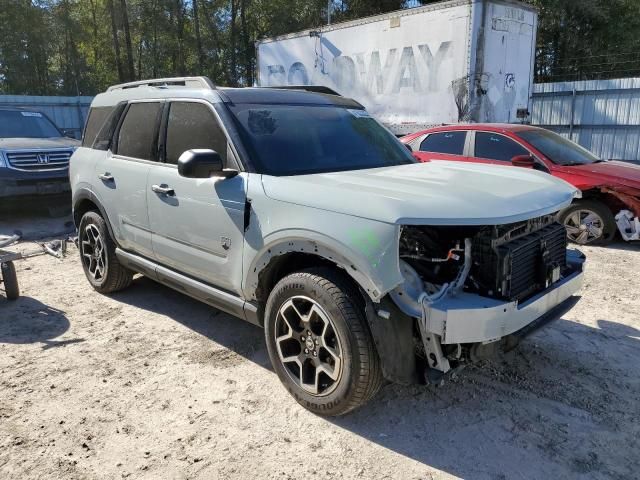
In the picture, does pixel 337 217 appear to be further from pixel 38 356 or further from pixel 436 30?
pixel 436 30

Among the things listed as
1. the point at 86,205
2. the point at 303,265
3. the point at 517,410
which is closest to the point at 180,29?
the point at 86,205

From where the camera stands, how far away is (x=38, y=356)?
4.01m

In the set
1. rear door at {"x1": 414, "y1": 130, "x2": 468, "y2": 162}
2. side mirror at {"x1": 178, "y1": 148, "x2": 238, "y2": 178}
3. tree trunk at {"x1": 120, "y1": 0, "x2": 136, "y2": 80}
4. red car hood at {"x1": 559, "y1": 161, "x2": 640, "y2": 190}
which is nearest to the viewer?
side mirror at {"x1": 178, "y1": 148, "x2": 238, "y2": 178}

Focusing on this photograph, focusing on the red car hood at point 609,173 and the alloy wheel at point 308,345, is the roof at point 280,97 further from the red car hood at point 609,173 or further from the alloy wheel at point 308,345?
the red car hood at point 609,173

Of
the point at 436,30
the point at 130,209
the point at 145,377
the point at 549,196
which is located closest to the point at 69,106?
the point at 436,30

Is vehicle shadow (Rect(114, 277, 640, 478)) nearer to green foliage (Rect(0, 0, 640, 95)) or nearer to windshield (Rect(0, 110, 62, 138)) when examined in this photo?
windshield (Rect(0, 110, 62, 138))

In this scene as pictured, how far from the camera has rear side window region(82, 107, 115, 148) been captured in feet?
16.6

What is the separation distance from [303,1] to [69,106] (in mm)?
15330

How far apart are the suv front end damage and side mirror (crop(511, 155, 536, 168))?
3.71 m

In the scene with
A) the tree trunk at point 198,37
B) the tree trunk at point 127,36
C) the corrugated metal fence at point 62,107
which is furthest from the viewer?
the tree trunk at point 198,37

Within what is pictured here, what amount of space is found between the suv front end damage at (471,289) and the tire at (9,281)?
4.04 m

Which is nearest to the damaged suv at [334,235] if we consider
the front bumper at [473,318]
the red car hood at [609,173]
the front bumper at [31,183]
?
the front bumper at [473,318]

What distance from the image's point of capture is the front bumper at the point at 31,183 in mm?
8438

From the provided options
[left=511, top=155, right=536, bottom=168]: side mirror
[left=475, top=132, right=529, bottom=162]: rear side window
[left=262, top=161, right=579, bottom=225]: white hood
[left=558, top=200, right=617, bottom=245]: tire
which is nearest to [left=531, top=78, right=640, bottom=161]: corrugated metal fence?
[left=558, top=200, right=617, bottom=245]: tire
